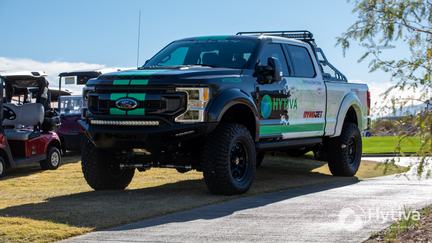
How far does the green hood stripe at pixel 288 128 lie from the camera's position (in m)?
10.2

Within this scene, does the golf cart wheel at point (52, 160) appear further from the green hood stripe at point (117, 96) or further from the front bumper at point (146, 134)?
the green hood stripe at point (117, 96)

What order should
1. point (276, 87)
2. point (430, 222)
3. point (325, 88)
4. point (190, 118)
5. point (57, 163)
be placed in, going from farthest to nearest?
point (57, 163) < point (325, 88) < point (276, 87) < point (190, 118) < point (430, 222)

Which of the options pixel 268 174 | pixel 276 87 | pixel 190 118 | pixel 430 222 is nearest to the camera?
pixel 430 222

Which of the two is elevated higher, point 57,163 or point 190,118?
point 190,118

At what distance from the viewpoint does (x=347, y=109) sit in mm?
12609

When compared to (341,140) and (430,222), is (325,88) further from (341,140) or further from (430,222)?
(430,222)

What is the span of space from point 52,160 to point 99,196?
6.39 m

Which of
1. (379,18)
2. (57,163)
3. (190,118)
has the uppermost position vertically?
(379,18)

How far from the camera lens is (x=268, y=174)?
12773 mm

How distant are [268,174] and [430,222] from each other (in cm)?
611

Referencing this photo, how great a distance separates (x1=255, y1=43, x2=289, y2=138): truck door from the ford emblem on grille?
183 cm

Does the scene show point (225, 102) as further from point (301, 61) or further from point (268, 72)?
point (301, 61)

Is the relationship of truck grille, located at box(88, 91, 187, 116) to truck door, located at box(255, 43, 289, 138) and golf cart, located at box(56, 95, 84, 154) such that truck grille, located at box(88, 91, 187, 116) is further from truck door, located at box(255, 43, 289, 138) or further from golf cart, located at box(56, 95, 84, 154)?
golf cart, located at box(56, 95, 84, 154)

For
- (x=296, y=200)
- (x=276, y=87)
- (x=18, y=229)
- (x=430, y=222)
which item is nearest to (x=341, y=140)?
(x=276, y=87)
